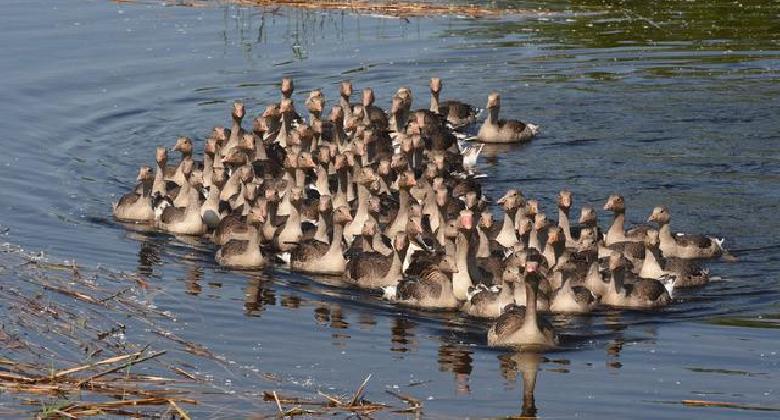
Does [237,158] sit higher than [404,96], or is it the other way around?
[404,96]

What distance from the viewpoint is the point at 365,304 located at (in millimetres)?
21281

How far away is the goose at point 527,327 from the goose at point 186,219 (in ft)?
23.1

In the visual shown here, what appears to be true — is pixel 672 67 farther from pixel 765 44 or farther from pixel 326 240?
pixel 326 240

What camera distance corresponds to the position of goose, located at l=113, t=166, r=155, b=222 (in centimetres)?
2547

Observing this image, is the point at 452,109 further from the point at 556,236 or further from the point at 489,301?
→ the point at 489,301

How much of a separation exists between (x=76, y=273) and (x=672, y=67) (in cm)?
1826

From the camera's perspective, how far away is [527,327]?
1886 cm

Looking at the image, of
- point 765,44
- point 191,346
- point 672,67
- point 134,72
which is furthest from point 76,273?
point 765,44

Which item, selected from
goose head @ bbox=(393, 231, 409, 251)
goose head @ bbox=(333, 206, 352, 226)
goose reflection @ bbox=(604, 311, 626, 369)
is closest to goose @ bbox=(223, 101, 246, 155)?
goose head @ bbox=(333, 206, 352, 226)

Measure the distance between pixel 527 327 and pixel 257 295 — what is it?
4.38 m

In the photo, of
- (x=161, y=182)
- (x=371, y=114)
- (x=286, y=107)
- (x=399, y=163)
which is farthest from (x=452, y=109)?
(x=161, y=182)

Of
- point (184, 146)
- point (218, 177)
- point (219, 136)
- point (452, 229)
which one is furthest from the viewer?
point (219, 136)

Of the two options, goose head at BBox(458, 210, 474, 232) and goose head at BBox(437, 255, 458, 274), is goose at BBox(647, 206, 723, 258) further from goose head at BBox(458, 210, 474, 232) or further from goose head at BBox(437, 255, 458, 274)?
goose head at BBox(437, 255, 458, 274)

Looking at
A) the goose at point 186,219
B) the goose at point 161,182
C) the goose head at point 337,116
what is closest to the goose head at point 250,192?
the goose at point 186,219
